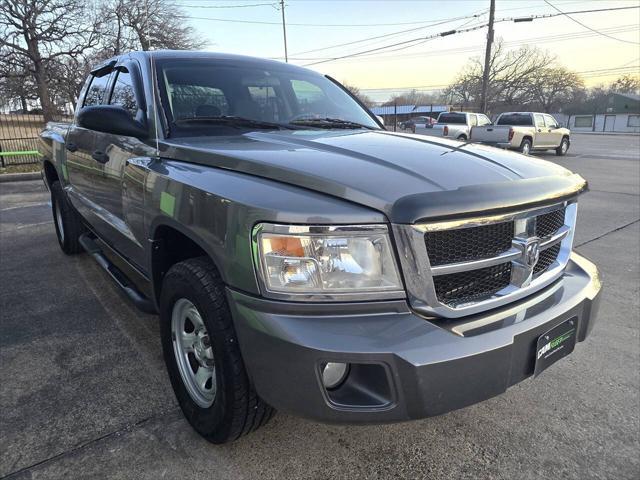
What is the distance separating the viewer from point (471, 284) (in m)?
1.84

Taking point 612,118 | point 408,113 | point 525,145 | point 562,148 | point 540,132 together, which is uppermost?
point 408,113

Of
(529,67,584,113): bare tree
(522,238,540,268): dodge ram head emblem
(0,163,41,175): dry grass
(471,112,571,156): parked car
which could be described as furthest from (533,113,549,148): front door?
(529,67,584,113): bare tree

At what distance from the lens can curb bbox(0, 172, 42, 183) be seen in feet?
38.2

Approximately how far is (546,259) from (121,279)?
8.59ft

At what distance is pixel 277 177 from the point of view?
1877mm

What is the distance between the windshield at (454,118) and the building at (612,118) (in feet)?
177

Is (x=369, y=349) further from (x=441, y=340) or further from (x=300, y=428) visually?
(x=300, y=428)

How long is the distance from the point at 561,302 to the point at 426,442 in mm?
914

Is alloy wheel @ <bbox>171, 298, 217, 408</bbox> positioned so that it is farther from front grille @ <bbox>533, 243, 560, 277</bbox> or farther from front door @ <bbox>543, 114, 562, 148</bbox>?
front door @ <bbox>543, 114, 562, 148</bbox>

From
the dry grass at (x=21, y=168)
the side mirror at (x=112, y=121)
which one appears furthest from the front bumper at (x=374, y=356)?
the dry grass at (x=21, y=168)

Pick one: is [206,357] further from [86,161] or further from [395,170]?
[86,161]

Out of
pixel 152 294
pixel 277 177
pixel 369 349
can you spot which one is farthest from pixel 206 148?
pixel 369 349

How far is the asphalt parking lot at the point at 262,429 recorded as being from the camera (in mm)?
2119

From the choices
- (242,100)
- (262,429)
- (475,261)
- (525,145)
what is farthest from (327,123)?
(525,145)
